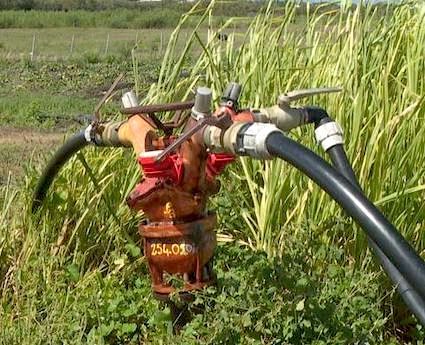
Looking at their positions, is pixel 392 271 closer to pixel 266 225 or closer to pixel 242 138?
pixel 242 138

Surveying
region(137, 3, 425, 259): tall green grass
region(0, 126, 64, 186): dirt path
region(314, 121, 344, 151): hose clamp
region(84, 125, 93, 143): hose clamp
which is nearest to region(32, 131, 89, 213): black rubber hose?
region(84, 125, 93, 143): hose clamp

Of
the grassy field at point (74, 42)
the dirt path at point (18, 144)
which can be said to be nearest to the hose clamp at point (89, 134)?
the dirt path at point (18, 144)

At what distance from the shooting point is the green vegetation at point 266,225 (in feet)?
7.19

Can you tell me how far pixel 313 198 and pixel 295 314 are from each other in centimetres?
67

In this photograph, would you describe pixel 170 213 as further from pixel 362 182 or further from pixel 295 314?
pixel 362 182

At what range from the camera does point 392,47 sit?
9.68ft

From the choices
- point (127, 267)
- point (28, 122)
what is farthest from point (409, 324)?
point (28, 122)

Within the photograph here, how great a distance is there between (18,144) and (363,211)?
9145 millimetres

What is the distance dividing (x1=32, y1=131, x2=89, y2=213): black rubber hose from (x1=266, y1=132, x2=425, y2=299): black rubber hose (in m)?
0.98

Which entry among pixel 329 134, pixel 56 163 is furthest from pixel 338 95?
pixel 56 163

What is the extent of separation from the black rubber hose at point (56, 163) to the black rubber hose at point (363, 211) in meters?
0.98

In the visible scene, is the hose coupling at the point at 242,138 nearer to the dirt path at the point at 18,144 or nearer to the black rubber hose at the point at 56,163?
the black rubber hose at the point at 56,163

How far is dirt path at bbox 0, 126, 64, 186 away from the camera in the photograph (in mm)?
7703

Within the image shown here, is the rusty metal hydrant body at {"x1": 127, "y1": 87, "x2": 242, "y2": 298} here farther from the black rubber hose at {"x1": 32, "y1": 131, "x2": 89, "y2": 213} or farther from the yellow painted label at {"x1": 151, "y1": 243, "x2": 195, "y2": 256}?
the black rubber hose at {"x1": 32, "y1": 131, "x2": 89, "y2": 213}
